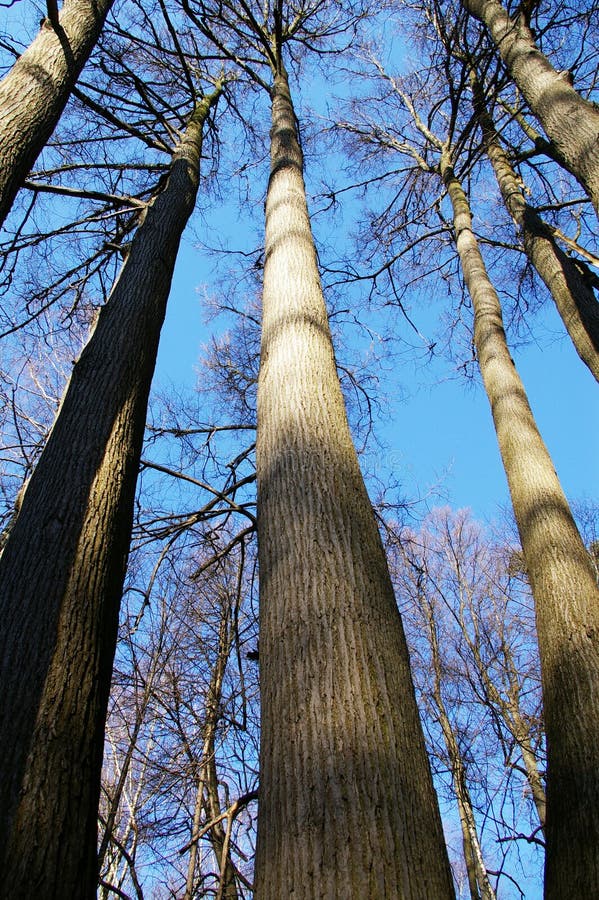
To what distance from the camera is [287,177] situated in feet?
14.3

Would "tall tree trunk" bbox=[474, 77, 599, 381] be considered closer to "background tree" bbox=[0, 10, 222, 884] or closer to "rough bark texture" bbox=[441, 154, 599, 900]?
"rough bark texture" bbox=[441, 154, 599, 900]

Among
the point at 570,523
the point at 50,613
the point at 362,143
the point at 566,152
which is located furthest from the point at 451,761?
the point at 362,143

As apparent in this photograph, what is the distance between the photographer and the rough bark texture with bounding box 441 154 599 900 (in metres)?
2.28

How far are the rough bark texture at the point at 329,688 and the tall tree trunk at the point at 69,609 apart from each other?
790mm

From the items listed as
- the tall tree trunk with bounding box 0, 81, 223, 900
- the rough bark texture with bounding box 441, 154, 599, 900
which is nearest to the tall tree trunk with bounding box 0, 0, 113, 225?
the tall tree trunk with bounding box 0, 81, 223, 900

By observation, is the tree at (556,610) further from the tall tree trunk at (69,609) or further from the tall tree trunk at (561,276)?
the tall tree trunk at (69,609)

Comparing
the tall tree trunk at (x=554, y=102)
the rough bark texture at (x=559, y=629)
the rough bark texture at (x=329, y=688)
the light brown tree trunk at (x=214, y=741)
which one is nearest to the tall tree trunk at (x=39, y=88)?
the rough bark texture at (x=329, y=688)

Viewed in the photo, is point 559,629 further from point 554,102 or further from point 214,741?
point 554,102

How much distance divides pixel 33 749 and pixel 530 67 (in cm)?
572

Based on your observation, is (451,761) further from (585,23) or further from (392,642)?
(585,23)

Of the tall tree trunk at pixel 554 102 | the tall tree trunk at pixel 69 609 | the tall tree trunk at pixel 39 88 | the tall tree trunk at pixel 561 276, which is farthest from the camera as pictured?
the tall tree trunk at pixel 561 276

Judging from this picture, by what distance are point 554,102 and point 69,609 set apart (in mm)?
4603

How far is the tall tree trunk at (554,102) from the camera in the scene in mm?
3820

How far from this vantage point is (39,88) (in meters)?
3.35
